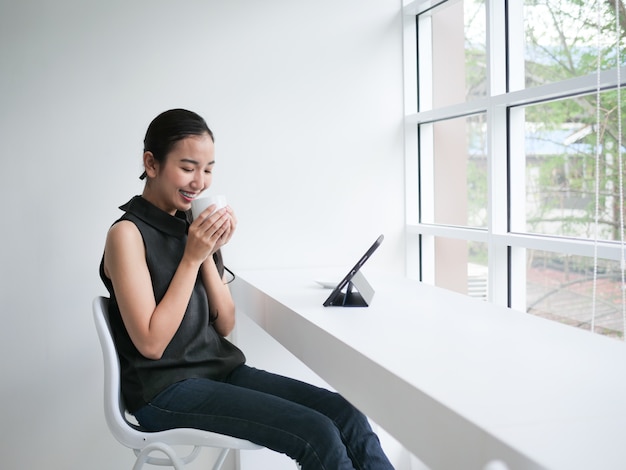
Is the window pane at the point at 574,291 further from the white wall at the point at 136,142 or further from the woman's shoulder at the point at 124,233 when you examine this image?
the woman's shoulder at the point at 124,233

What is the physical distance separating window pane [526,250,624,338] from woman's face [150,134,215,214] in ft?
3.36

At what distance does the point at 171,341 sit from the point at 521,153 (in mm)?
1237

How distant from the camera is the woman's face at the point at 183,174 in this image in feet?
4.99

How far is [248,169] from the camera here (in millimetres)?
2404

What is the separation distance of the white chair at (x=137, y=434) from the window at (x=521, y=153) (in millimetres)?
1025

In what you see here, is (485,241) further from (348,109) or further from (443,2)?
(443,2)

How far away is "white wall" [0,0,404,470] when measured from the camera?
7.18 feet

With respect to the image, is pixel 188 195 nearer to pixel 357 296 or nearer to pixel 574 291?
pixel 357 296

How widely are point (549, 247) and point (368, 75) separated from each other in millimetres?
1043

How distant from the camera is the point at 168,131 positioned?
1.52m

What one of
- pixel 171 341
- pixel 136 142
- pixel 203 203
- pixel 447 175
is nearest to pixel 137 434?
pixel 171 341

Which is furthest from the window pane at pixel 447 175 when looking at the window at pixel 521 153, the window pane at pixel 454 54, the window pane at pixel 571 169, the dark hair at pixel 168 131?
the dark hair at pixel 168 131

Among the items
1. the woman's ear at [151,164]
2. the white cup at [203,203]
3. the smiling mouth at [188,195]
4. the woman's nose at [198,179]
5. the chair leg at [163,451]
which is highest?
the woman's ear at [151,164]

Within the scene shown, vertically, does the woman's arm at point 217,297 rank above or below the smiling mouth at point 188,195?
below
